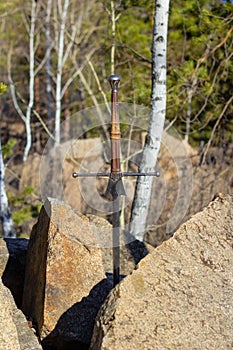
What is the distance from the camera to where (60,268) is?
2414mm

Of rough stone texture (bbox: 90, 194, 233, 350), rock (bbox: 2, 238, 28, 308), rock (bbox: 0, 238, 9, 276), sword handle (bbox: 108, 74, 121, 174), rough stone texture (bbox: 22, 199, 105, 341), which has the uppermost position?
sword handle (bbox: 108, 74, 121, 174)

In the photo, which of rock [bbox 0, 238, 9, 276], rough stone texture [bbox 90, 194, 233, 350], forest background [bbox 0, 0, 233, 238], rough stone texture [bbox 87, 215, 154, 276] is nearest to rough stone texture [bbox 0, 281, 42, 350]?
rough stone texture [bbox 90, 194, 233, 350]

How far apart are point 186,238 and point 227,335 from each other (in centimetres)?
52

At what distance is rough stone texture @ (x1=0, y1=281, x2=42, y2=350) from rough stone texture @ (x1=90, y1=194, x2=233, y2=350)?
0.32 m

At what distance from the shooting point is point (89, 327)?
2.35 metres

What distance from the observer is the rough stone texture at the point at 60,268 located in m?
2.36

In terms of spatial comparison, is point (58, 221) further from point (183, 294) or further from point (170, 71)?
point (170, 71)

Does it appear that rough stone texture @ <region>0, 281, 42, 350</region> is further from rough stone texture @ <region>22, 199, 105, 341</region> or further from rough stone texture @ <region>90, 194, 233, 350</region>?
rough stone texture @ <region>90, 194, 233, 350</region>

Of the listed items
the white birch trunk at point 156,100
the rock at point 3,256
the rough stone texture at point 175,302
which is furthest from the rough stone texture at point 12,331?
the white birch trunk at point 156,100

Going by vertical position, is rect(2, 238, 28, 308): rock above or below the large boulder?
below

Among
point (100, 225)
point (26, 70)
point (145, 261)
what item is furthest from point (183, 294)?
point (26, 70)

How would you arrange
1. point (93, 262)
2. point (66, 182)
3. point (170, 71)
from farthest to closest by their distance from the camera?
point (66, 182)
point (170, 71)
point (93, 262)

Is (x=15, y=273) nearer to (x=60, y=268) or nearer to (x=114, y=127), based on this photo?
(x=60, y=268)

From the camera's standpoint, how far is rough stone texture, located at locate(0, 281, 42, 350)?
189 cm
